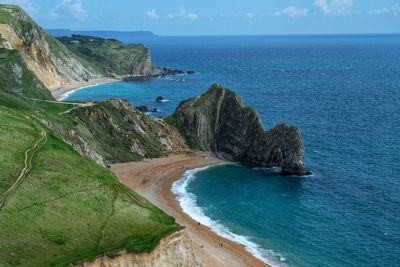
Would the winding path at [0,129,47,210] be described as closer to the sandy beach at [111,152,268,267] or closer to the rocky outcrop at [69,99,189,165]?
the sandy beach at [111,152,268,267]

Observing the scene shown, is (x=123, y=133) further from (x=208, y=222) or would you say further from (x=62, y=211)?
(x=62, y=211)

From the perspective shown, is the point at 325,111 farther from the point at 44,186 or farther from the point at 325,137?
the point at 44,186

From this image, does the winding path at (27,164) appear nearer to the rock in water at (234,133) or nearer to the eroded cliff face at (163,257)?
the eroded cliff face at (163,257)

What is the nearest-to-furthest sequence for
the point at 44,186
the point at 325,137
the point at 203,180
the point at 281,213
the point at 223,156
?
1. the point at 44,186
2. the point at 281,213
3. the point at 203,180
4. the point at 223,156
5. the point at 325,137

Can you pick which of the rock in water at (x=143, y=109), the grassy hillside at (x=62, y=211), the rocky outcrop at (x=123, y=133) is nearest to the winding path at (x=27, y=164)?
the grassy hillside at (x=62, y=211)

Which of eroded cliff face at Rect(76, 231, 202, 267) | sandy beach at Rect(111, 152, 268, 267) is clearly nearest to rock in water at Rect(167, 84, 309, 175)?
sandy beach at Rect(111, 152, 268, 267)

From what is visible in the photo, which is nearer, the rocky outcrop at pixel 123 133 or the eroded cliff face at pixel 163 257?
the eroded cliff face at pixel 163 257

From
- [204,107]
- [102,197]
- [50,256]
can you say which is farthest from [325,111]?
[50,256]
